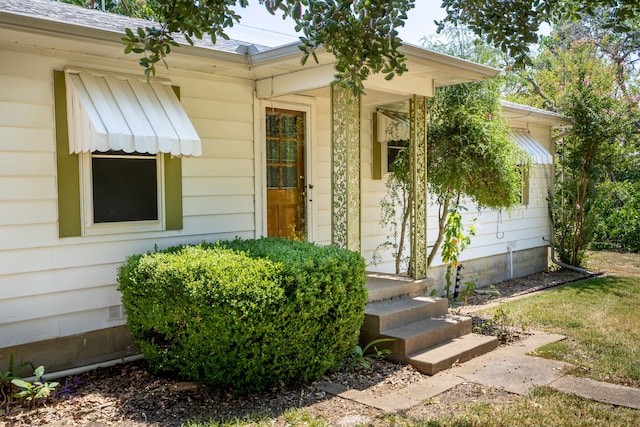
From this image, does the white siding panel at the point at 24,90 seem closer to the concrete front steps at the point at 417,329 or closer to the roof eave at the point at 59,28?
the roof eave at the point at 59,28

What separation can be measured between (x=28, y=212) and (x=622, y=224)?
13646 mm

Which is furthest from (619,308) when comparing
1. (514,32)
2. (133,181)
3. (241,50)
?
(133,181)

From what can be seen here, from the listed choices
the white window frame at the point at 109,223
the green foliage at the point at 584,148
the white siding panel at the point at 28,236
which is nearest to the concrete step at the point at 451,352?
the white window frame at the point at 109,223

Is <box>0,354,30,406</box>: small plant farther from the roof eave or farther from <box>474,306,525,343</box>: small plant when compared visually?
<box>474,306,525,343</box>: small plant

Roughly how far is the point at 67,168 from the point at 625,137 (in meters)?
9.67

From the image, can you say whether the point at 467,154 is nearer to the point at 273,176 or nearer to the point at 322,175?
the point at 322,175

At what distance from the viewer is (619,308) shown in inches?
297

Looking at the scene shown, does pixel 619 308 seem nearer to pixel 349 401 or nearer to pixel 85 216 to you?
pixel 349 401

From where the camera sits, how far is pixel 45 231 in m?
4.66

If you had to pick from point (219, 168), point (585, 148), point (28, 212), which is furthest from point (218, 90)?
point (585, 148)

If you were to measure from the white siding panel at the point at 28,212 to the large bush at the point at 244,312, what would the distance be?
770 millimetres

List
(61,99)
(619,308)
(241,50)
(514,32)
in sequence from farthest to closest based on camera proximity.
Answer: (619,308) < (241,50) < (61,99) < (514,32)

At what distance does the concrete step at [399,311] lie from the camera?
5.35 m

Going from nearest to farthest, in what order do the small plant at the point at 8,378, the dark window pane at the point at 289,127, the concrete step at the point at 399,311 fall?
the small plant at the point at 8,378 < the concrete step at the point at 399,311 < the dark window pane at the point at 289,127
